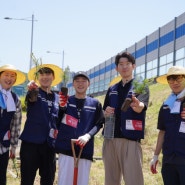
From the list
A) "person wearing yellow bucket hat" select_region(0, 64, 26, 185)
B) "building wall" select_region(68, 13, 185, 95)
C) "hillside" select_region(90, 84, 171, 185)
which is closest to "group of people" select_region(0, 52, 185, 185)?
"person wearing yellow bucket hat" select_region(0, 64, 26, 185)

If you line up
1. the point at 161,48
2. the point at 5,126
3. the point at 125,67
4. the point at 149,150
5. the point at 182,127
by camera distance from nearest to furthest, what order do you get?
the point at 182,127, the point at 125,67, the point at 5,126, the point at 149,150, the point at 161,48

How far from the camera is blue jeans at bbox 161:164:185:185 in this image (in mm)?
3883

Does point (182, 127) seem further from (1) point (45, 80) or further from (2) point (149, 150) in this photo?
(2) point (149, 150)

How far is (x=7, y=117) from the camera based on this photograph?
14.8ft

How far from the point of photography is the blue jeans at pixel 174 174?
3.88 m

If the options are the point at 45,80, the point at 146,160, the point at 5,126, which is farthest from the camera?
the point at 146,160

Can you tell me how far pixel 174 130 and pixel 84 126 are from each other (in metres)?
1.11

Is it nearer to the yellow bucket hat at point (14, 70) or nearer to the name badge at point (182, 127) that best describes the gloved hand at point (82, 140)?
the name badge at point (182, 127)

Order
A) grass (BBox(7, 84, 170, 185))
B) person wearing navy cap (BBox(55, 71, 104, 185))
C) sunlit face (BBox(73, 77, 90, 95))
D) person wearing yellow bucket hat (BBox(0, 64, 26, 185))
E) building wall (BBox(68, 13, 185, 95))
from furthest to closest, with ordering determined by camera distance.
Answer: building wall (BBox(68, 13, 185, 95)) → grass (BBox(7, 84, 170, 185)) → person wearing yellow bucket hat (BBox(0, 64, 26, 185)) → sunlit face (BBox(73, 77, 90, 95)) → person wearing navy cap (BBox(55, 71, 104, 185))

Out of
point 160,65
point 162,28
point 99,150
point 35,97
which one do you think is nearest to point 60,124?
point 35,97

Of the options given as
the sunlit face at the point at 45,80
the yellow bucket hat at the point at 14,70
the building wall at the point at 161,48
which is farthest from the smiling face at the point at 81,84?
the building wall at the point at 161,48

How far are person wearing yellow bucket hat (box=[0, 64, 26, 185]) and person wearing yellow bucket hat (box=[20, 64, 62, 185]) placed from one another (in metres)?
0.18

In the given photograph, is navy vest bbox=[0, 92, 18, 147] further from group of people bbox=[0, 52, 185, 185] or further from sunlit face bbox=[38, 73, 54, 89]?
sunlit face bbox=[38, 73, 54, 89]

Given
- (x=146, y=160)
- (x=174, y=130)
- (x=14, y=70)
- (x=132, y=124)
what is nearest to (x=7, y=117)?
(x=14, y=70)
